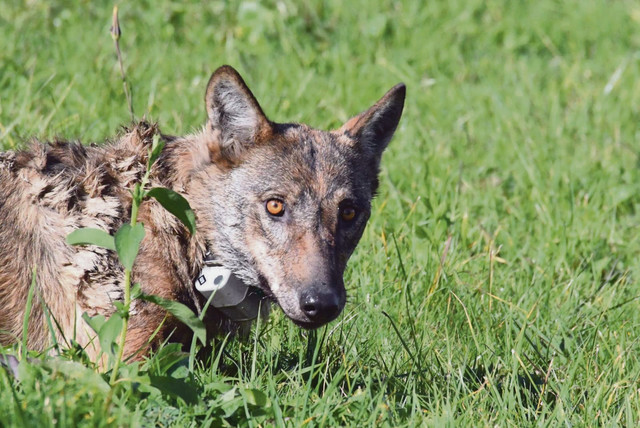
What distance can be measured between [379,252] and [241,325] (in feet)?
3.94

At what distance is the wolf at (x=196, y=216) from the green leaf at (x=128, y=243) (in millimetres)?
695

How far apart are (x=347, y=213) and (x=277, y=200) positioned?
0.37 m

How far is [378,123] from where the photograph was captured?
4832 mm

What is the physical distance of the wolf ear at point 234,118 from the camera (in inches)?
167

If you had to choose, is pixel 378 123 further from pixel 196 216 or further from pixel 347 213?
pixel 196 216

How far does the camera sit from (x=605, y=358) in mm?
4547

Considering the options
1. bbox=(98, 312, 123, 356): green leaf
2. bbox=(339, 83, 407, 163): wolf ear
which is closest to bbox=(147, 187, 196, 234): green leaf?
bbox=(98, 312, 123, 356): green leaf

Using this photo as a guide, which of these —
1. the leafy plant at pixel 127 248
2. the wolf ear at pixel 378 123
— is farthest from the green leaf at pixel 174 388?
the wolf ear at pixel 378 123

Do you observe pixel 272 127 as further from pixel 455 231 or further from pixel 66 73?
pixel 66 73

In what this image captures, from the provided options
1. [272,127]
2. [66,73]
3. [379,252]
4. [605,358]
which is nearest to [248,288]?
[272,127]

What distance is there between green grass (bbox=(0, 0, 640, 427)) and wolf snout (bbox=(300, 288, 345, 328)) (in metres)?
0.24

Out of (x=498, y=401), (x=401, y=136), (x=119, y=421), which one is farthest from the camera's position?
(x=401, y=136)

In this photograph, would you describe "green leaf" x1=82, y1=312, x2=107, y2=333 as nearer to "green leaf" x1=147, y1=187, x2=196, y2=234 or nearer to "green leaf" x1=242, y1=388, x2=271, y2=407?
"green leaf" x1=147, y1=187, x2=196, y2=234

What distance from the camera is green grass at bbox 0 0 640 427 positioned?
365 cm
